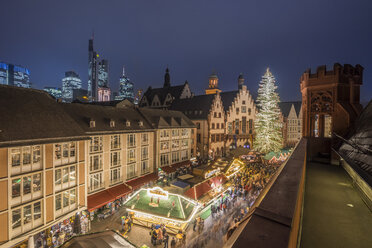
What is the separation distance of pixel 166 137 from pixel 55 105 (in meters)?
16.2

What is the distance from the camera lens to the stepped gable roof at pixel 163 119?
29.8 m

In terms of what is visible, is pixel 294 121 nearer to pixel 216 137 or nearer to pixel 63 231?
pixel 216 137

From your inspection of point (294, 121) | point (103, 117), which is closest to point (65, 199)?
point (103, 117)

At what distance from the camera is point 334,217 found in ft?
13.3

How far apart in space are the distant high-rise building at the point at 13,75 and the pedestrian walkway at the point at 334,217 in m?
211

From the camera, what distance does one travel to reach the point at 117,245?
9695 millimetres

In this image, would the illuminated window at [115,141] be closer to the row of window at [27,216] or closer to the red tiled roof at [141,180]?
the red tiled roof at [141,180]

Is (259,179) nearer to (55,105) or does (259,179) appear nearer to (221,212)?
(221,212)

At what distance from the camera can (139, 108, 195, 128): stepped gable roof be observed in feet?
97.7

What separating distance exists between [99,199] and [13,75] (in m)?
211

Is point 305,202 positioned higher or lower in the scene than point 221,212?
higher

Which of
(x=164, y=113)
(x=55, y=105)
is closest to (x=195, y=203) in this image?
(x=55, y=105)

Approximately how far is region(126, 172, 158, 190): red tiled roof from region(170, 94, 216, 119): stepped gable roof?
19671 millimetres

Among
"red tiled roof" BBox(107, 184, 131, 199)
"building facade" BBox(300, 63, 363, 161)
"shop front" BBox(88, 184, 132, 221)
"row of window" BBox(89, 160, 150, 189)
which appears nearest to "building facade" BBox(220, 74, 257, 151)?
"row of window" BBox(89, 160, 150, 189)
